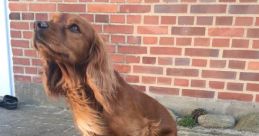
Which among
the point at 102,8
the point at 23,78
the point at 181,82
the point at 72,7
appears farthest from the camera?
the point at 23,78

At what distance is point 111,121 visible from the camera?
2.30 metres

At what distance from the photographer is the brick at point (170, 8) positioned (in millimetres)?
3454

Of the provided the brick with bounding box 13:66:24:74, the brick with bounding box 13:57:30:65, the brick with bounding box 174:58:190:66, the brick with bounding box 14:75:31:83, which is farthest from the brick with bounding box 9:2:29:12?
the brick with bounding box 174:58:190:66

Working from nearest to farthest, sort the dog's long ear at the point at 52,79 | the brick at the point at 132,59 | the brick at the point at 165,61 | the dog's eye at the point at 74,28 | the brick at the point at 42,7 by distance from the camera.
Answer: the dog's eye at the point at 74,28
the dog's long ear at the point at 52,79
the brick at the point at 165,61
the brick at the point at 132,59
the brick at the point at 42,7

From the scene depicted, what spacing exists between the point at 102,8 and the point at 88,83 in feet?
5.57

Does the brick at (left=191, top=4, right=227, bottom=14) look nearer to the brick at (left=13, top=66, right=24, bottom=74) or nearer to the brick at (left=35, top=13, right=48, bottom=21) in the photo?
the brick at (left=35, top=13, right=48, bottom=21)

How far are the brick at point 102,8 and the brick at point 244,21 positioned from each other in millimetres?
1276

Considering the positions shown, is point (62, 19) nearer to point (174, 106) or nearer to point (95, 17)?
point (95, 17)

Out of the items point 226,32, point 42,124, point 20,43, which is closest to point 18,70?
point 20,43

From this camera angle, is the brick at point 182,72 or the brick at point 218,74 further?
the brick at point 182,72

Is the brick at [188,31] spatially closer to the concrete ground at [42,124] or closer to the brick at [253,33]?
the brick at [253,33]

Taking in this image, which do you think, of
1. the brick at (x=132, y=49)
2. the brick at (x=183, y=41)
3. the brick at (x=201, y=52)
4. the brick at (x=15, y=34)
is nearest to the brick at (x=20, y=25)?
the brick at (x=15, y=34)

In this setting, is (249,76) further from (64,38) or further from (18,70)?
(18,70)

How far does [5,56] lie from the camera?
14.0 feet
